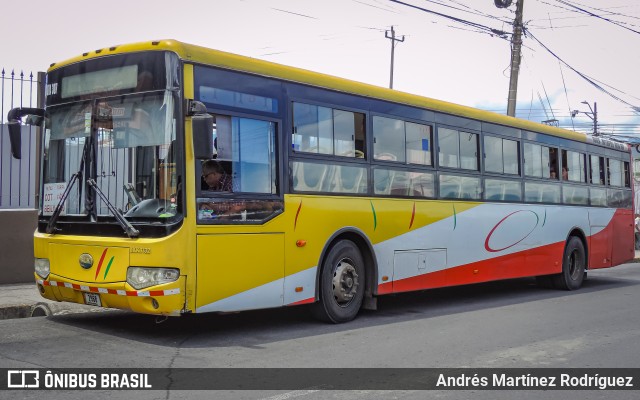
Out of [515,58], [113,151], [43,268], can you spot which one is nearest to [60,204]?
[43,268]

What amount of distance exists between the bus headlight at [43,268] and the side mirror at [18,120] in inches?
52.0

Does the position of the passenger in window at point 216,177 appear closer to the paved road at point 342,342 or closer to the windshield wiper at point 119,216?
the windshield wiper at point 119,216

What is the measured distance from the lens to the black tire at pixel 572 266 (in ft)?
47.7

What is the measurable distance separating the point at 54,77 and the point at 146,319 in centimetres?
326

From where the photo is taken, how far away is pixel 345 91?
A: 9594mm

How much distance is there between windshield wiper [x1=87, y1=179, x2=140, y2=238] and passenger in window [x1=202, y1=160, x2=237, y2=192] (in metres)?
0.92

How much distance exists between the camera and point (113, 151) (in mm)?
7648

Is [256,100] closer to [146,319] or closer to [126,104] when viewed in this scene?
[126,104]

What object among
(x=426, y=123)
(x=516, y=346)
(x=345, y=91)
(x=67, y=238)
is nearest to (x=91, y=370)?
(x=67, y=238)

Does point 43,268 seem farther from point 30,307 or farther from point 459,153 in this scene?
point 459,153

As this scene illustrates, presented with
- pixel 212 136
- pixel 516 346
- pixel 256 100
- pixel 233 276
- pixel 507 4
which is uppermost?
pixel 507 4

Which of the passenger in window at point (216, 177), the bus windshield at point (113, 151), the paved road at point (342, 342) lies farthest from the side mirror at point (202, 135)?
the paved road at point (342, 342)

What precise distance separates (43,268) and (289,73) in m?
3.76

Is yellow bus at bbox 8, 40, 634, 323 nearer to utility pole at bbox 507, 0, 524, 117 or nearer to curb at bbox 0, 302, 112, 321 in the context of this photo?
curb at bbox 0, 302, 112, 321
